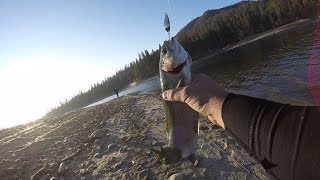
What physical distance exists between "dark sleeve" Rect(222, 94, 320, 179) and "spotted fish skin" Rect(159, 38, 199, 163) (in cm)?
167

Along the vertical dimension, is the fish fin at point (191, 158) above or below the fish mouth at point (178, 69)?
below

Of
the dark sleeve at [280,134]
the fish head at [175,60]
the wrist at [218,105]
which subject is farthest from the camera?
the fish head at [175,60]

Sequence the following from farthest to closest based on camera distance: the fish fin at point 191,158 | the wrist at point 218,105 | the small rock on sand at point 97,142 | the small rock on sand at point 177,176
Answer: the small rock on sand at point 97,142 < the small rock on sand at point 177,176 < the fish fin at point 191,158 < the wrist at point 218,105

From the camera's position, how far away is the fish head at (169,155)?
4.69 meters

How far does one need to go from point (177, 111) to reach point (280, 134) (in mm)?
2874

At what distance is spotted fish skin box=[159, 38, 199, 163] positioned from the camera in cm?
427

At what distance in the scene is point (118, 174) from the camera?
9320 mm

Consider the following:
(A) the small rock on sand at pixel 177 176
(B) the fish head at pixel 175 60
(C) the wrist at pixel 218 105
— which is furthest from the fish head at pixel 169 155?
(A) the small rock on sand at pixel 177 176

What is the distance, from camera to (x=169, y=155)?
15.7 ft

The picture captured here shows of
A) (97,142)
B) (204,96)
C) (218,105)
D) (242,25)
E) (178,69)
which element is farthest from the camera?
(242,25)

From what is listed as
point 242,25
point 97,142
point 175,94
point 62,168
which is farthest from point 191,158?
point 242,25

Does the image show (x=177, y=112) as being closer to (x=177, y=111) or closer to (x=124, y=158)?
(x=177, y=111)

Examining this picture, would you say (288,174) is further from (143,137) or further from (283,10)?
(283,10)

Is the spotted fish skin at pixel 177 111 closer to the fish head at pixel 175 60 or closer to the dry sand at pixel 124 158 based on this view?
the fish head at pixel 175 60
